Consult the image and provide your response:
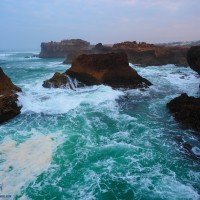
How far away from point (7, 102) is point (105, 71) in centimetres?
926

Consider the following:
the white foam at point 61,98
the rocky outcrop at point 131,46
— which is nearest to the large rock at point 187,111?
→ the white foam at point 61,98

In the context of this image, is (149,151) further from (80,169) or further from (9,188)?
(9,188)

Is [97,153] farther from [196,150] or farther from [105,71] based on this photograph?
[105,71]

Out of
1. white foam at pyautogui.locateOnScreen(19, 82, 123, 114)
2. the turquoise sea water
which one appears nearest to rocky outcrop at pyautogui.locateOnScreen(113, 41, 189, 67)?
white foam at pyautogui.locateOnScreen(19, 82, 123, 114)

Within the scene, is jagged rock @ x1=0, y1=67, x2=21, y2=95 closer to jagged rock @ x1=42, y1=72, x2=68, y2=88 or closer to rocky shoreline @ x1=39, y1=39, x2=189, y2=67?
jagged rock @ x1=42, y1=72, x2=68, y2=88

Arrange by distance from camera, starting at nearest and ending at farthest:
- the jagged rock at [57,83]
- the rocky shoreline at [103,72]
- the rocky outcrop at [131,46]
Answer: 1. the jagged rock at [57,83]
2. the rocky shoreline at [103,72]
3. the rocky outcrop at [131,46]

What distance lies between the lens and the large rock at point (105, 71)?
67.2 ft

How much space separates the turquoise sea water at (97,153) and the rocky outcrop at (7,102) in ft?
1.37

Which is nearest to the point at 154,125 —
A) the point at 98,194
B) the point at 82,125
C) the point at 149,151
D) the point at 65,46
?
the point at 149,151

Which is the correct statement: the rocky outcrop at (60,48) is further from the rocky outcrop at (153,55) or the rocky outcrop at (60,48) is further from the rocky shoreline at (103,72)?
the rocky shoreline at (103,72)

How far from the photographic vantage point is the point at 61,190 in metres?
7.28

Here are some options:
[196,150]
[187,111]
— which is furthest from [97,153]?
[187,111]

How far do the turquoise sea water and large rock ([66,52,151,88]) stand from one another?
5.06 meters

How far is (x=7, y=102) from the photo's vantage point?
13.6 meters
